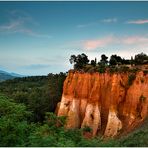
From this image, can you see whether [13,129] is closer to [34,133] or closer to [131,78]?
[34,133]

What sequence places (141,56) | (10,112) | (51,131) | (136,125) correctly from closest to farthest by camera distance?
(51,131) < (10,112) < (136,125) < (141,56)

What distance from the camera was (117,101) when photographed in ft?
135

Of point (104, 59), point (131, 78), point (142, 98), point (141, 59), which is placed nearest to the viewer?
point (142, 98)

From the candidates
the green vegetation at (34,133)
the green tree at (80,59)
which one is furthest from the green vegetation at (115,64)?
the green vegetation at (34,133)

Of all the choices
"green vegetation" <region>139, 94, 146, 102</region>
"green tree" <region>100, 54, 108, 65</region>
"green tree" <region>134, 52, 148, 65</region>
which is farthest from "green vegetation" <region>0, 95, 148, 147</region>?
"green tree" <region>100, 54, 108, 65</region>

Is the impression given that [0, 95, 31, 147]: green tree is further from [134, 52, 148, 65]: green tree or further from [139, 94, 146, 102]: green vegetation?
[134, 52, 148, 65]: green tree

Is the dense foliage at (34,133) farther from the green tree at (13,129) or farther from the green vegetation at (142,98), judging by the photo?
the green vegetation at (142,98)

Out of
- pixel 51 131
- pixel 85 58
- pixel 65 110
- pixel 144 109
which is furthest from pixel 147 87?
pixel 51 131

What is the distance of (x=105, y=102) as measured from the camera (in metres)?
42.2

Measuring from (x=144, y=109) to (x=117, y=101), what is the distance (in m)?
3.92

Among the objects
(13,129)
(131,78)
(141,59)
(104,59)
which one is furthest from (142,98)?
(13,129)

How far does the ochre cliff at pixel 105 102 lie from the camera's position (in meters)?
39.2

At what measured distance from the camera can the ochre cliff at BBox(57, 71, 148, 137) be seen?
39.2 metres

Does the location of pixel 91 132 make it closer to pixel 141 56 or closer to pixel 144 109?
pixel 144 109
